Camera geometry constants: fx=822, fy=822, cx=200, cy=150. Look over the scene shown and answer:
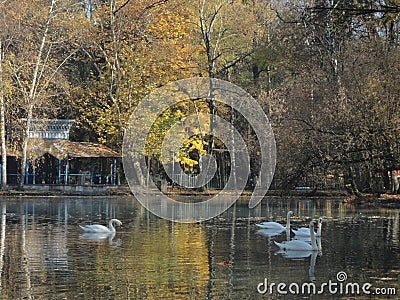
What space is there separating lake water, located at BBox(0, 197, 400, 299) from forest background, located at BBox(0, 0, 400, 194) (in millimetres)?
9959

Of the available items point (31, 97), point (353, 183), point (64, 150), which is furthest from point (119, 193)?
point (353, 183)

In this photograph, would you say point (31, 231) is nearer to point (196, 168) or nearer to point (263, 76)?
point (196, 168)

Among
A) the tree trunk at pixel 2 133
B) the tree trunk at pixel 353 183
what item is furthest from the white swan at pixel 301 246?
the tree trunk at pixel 2 133

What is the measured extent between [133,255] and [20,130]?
34.1 m

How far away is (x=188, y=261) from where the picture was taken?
17219 millimetres

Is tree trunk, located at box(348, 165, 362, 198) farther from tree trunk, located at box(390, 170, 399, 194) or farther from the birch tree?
the birch tree

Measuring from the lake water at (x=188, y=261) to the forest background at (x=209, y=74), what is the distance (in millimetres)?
9959

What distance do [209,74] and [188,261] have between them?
126 ft

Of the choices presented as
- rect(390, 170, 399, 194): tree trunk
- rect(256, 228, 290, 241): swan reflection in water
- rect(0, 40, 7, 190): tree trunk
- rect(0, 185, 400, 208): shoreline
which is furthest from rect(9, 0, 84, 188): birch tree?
rect(256, 228, 290, 241): swan reflection in water

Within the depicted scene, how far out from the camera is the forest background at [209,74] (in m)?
38.2

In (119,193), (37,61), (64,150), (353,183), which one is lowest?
(119,193)

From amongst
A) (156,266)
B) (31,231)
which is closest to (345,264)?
(156,266)

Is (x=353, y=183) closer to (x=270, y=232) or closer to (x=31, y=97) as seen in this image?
(x=270, y=232)

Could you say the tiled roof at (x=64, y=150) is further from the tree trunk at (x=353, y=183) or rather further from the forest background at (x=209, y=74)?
the tree trunk at (x=353, y=183)
